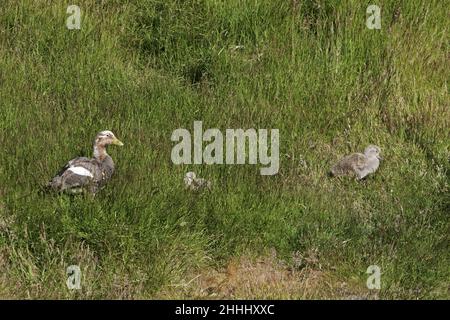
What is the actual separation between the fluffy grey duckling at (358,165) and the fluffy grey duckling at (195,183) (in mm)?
1233

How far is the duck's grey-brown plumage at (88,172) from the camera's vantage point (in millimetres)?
6590

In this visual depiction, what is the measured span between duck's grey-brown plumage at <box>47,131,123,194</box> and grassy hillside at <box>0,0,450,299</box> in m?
0.12

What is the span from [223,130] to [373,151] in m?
1.39
